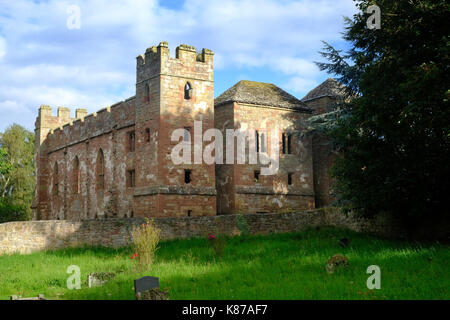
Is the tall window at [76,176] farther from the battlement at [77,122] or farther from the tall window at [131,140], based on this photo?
the tall window at [131,140]

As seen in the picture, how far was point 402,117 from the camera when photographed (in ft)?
52.1

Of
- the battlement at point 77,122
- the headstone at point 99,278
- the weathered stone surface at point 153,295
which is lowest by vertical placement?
the headstone at point 99,278

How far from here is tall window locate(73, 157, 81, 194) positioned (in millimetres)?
37478

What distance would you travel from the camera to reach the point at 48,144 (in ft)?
141

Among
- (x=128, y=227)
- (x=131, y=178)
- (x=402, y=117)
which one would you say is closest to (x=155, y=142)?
(x=131, y=178)

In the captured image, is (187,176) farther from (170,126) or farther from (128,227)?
(128,227)

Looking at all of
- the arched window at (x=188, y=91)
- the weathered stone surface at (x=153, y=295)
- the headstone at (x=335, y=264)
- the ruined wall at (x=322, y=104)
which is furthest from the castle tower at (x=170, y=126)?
the weathered stone surface at (x=153, y=295)

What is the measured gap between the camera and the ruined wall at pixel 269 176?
29469mm

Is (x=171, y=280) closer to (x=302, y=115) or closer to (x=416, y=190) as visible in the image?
(x=416, y=190)

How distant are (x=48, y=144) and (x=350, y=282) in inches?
1404

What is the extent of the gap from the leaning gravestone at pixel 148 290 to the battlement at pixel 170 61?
56.4 feet

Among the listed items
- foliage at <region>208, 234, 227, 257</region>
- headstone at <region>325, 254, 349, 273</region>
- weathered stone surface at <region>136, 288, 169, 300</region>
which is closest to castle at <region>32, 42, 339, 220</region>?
foliage at <region>208, 234, 227, 257</region>

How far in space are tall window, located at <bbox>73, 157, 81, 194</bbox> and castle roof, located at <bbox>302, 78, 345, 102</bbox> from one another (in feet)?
55.8
